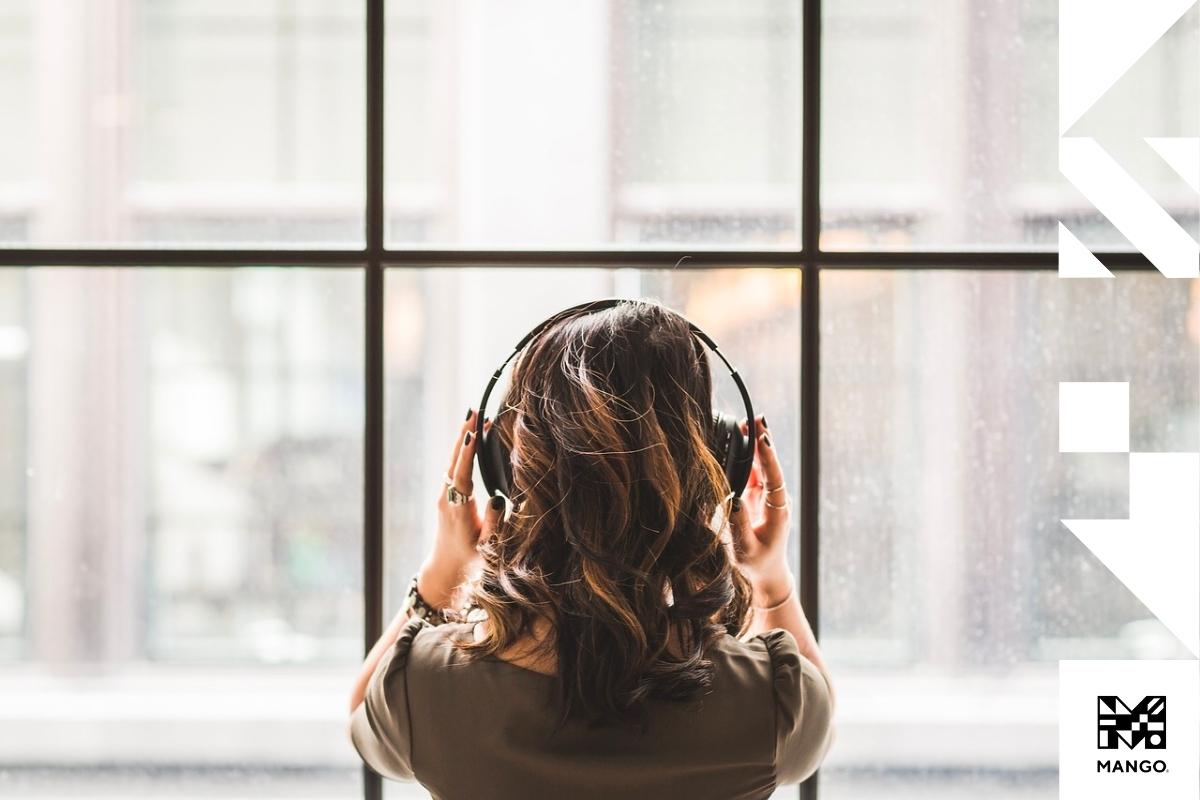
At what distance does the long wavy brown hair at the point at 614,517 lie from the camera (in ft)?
2.93

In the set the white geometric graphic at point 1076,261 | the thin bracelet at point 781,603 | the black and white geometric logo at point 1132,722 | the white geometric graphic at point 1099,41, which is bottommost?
the black and white geometric logo at point 1132,722

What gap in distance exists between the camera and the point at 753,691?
93 centimetres

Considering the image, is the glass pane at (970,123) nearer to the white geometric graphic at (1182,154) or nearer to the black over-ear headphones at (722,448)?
the white geometric graphic at (1182,154)

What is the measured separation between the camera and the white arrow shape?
4.57 ft

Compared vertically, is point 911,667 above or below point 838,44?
below

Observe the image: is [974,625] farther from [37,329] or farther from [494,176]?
[37,329]

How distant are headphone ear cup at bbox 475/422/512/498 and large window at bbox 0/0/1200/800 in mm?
328

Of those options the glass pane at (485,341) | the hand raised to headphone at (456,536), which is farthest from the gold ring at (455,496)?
the glass pane at (485,341)

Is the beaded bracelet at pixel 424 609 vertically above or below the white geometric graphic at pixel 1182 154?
below

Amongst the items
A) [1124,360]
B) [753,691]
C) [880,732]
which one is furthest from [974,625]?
[753,691]

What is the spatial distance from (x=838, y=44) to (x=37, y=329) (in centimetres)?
134

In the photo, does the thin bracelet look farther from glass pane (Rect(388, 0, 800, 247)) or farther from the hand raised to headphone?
glass pane (Rect(388, 0, 800, 247))

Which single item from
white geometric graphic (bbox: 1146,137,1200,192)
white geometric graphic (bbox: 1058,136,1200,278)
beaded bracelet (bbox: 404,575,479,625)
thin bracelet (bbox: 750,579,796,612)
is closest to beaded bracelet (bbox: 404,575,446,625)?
beaded bracelet (bbox: 404,575,479,625)

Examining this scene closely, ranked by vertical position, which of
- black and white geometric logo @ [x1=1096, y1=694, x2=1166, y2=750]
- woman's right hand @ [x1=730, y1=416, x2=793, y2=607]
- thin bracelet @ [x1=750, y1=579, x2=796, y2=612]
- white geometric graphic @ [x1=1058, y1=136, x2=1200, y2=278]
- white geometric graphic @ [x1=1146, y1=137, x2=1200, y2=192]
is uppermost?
white geometric graphic @ [x1=1146, y1=137, x2=1200, y2=192]
